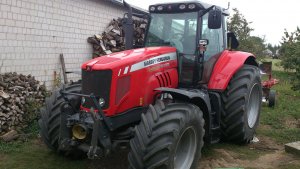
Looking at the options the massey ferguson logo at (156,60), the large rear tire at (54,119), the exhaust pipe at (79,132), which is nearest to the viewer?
the exhaust pipe at (79,132)

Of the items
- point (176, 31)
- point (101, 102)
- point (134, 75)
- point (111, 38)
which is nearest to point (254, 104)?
point (176, 31)

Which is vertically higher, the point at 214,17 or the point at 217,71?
the point at 214,17

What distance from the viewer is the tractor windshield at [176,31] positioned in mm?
5614

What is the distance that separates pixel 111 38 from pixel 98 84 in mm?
6327

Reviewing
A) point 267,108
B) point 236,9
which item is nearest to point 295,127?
point 267,108

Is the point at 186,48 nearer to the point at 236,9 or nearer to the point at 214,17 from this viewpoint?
the point at 214,17

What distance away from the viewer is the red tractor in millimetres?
4156

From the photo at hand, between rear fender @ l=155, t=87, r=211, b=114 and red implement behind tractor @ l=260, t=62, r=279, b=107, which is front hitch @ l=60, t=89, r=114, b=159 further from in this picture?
red implement behind tractor @ l=260, t=62, r=279, b=107

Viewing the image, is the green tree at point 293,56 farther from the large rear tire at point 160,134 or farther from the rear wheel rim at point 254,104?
the large rear tire at point 160,134

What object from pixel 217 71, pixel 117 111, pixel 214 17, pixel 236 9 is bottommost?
pixel 117 111

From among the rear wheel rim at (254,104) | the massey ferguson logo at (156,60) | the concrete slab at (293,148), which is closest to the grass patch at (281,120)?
the rear wheel rim at (254,104)

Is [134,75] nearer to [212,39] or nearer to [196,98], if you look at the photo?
[196,98]

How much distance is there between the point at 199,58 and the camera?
18.3ft

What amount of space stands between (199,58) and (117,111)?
1794mm
